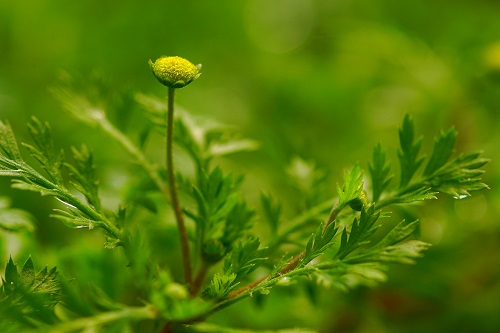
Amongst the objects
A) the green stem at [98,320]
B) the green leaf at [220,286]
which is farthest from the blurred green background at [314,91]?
the green stem at [98,320]

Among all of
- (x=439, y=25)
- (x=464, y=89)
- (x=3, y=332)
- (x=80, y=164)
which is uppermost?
(x=439, y=25)

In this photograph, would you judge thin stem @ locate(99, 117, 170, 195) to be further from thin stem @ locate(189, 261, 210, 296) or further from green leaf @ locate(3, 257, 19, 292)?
green leaf @ locate(3, 257, 19, 292)

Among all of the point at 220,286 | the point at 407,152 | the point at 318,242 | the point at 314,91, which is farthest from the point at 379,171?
the point at 314,91

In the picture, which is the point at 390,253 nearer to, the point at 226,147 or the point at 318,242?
the point at 318,242

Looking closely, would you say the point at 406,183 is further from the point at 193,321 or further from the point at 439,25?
the point at 439,25

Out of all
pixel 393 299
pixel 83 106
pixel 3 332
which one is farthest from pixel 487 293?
pixel 3 332

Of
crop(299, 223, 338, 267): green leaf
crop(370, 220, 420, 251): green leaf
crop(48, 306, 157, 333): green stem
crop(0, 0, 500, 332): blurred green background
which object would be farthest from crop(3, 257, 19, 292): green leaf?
crop(370, 220, 420, 251): green leaf

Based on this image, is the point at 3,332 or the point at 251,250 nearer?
the point at 3,332
